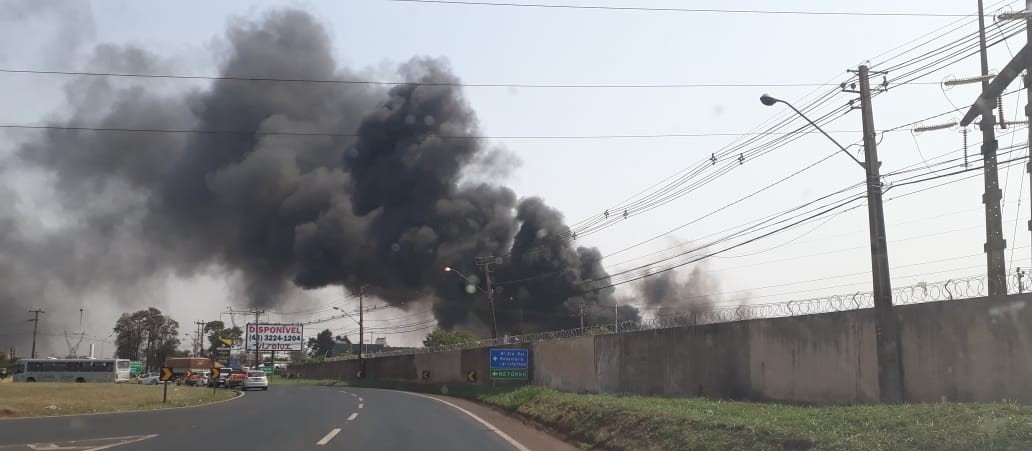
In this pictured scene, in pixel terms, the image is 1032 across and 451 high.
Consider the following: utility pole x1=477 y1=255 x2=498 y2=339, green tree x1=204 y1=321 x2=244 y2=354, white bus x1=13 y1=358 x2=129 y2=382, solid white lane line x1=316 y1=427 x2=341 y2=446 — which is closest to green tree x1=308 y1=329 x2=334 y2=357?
green tree x1=204 y1=321 x2=244 y2=354

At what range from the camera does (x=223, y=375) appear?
211ft

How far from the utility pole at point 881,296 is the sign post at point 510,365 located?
22.7 meters

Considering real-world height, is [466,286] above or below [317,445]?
above

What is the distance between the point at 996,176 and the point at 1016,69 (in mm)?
3298

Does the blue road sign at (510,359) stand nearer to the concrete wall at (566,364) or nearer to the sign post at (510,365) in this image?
the sign post at (510,365)

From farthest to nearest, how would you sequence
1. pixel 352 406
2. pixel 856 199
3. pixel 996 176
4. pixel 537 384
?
1. pixel 537 384
2. pixel 352 406
3. pixel 856 199
4. pixel 996 176

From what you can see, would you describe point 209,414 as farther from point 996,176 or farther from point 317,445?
point 996,176

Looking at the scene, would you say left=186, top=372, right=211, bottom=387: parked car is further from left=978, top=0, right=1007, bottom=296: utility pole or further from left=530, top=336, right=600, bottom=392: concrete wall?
left=978, top=0, right=1007, bottom=296: utility pole

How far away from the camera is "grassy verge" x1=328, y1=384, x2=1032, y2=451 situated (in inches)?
386

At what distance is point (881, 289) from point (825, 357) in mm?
2609

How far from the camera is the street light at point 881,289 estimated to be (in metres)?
16.9

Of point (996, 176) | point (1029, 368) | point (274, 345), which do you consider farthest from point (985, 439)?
point (274, 345)

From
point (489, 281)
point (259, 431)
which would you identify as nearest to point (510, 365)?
point (489, 281)

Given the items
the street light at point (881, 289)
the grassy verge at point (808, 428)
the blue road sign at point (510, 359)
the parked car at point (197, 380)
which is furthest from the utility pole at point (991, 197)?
the parked car at point (197, 380)
